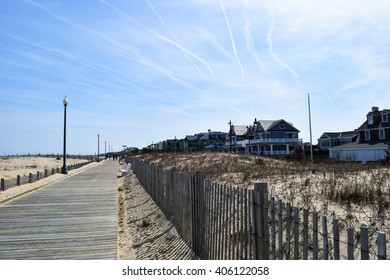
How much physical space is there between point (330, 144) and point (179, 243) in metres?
70.3

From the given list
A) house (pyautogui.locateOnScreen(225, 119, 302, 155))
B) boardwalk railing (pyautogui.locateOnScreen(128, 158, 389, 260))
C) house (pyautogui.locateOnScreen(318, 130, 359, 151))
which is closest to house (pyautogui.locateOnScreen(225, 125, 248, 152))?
house (pyautogui.locateOnScreen(225, 119, 302, 155))

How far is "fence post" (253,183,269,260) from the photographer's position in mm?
3955

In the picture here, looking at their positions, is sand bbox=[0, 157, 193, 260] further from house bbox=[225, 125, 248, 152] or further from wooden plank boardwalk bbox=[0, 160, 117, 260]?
house bbox=[225, 125, 248, 152]

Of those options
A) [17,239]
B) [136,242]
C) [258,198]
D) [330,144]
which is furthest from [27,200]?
[330,144]

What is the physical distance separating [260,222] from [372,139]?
47.9 m

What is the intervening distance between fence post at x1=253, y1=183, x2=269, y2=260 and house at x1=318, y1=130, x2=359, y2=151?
66.9 meters

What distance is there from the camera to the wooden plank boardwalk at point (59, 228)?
6594 mm

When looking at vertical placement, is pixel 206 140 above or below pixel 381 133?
above

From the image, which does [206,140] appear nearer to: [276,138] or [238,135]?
[238,135]

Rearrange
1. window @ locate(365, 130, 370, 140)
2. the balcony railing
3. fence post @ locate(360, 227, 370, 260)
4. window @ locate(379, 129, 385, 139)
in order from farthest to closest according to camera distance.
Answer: the balcony railing < window @ locate(365, 130, 370, 140) < window @ locate(379, 129, 385, 139) < fence post @ locate(360, 227, 370, 260)

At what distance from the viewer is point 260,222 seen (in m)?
4.00

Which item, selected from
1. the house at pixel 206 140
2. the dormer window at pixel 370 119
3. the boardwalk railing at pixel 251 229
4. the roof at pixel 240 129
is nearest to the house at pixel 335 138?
the dormer window at pixel 370 119

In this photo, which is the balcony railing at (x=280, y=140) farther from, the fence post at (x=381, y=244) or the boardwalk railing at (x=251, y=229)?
the fence post at (x=381, y=244)

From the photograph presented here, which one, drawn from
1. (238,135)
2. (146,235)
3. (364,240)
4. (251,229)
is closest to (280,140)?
(238,135)
